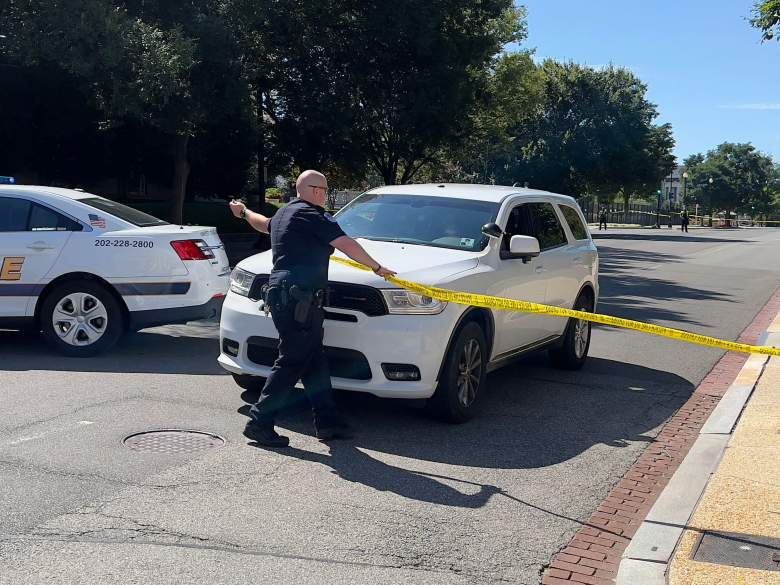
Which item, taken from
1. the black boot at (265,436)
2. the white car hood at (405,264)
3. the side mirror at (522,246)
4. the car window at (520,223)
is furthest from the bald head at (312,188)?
the car window at (520,223)

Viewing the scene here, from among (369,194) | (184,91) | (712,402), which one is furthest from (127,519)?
(184,91)

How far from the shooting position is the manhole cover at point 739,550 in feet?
15.7

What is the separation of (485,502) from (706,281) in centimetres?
1973

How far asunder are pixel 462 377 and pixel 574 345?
9.18 feet

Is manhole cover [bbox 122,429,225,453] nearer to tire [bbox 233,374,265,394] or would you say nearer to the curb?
tire [bbox 233,374,265,394]

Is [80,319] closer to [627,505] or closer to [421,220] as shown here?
[421,220]

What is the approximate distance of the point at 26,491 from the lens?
5.33m

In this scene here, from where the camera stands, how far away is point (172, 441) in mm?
6516

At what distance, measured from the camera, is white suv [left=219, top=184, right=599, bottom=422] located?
22.7ft

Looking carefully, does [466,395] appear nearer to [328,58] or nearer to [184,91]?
[184,91]

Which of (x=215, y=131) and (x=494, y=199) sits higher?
(x=215, y=131)

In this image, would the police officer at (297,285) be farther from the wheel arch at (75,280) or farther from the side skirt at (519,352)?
the wheel arch at (75,280)

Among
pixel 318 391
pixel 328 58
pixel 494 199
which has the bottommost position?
pixel 318 391

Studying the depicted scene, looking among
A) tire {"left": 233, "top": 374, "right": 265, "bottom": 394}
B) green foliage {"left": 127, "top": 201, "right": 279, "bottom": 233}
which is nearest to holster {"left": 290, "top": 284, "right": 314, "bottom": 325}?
tire {"left": 233, "top": 374, "right": 265, "bottom": 394}
